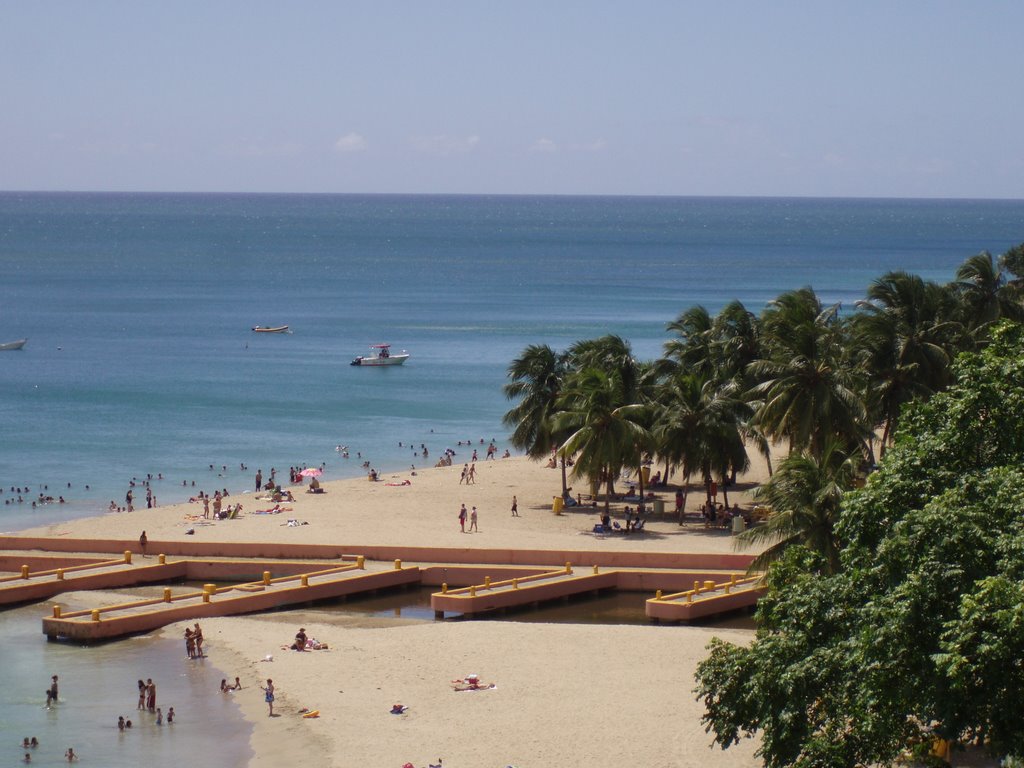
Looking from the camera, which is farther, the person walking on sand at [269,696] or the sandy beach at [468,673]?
the person walking on sand at [269,696]

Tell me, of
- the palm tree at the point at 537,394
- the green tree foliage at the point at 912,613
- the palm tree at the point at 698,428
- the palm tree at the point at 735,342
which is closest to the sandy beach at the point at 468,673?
the palm tree at the point at 698,428

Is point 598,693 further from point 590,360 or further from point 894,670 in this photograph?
point 590,360

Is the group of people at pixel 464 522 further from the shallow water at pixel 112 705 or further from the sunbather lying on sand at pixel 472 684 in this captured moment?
the sunbather lying on sand at pixel 472 684

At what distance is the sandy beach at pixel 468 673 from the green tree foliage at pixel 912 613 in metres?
5.77

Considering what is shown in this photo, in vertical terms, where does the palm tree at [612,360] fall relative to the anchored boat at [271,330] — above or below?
below

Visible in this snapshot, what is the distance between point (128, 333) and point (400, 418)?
44.1 metres

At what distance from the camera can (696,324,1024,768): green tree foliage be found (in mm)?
17156

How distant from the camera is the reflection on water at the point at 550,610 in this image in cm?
3781

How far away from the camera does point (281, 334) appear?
11762 centimetres

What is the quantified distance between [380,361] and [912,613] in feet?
273

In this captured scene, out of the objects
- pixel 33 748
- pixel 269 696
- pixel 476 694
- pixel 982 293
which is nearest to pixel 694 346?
pixel 982 293

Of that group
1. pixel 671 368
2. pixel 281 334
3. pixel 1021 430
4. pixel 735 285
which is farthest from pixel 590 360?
pixel 735 285

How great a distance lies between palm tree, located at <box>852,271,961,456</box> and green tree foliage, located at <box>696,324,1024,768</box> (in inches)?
805

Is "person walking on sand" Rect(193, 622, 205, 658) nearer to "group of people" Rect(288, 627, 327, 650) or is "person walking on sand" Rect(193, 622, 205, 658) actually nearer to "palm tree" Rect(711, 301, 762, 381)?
"group of people" Rect(288, 627, 327, 650)
